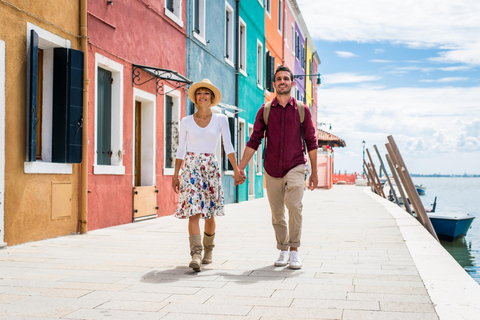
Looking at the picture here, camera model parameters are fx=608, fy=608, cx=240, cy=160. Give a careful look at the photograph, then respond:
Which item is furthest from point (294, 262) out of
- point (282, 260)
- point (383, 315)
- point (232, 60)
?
point (232, 60)

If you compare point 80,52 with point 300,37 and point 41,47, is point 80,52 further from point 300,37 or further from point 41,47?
point 300,37

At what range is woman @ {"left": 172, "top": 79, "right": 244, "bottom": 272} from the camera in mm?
5906

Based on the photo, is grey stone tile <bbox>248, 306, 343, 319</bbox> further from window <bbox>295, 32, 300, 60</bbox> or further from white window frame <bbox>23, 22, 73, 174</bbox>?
window <bbox>295, 32, 300, 60</bbox>

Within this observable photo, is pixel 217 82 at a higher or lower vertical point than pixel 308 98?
lower

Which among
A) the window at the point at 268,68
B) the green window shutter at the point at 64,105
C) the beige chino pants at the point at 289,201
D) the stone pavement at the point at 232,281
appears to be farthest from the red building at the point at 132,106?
the window at the point at 268,68

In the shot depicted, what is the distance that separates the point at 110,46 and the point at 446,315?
7.76 metres

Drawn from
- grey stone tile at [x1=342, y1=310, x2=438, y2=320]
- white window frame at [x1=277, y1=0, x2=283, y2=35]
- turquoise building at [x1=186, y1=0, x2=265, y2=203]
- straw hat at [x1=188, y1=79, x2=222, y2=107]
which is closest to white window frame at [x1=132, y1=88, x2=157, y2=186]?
turquoise building at [x1=186, y1=0, x2=265, y2=203]

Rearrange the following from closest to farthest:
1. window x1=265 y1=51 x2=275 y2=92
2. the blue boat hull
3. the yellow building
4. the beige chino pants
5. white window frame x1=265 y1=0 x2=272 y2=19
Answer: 1. the beige chino pants
2. the yellow building
3. the blue boat hull
4. window x1=265 y1=51 x2=275 y2=92
5. white window frame x1=265 y1=0 x2=272 y2=19

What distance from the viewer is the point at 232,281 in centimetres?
531

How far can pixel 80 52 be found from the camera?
8891 millimetres

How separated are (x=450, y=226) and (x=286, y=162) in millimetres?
11942

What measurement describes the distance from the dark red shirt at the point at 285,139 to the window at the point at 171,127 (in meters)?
7.03

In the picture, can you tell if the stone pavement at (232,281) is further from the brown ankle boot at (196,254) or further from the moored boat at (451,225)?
the moored boat at (451,225)

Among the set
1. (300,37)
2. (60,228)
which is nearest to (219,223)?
(60,228)
